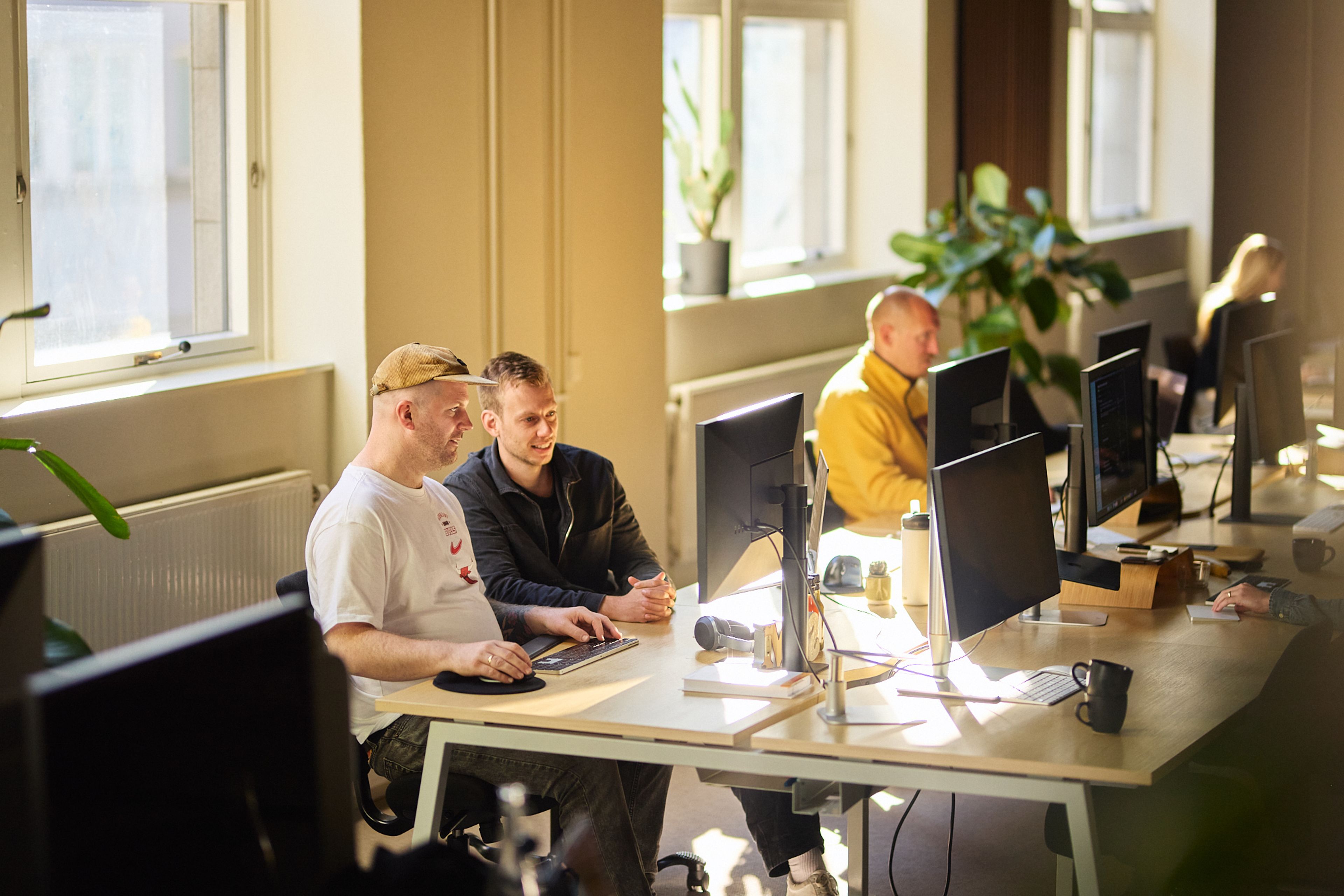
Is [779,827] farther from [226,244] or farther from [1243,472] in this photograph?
[226,244]

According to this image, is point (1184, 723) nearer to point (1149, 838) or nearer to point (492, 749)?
point (1149, 838)

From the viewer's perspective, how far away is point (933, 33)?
671cm

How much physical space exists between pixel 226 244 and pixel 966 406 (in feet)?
6.83

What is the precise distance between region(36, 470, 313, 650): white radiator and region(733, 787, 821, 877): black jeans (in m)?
1.46

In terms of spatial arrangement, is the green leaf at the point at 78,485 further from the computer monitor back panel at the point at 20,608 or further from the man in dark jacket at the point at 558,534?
the computer monitor back panel at the point at 20,608

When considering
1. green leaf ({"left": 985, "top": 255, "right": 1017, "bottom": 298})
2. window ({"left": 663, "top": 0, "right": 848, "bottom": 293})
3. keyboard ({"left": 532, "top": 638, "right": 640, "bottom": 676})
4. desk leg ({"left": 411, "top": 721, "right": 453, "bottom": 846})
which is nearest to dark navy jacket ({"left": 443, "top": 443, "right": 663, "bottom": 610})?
keyboard ({"left": 532, "top": 638, "right": 640, "bottom": 676})

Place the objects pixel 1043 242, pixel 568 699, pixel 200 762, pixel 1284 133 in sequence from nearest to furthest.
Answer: pixel 200 762, pixel 568 699, pixel 1043 242, pixel 1284 133

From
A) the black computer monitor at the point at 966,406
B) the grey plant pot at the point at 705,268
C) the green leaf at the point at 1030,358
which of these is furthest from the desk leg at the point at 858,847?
the green leaf at the point at 1030,358

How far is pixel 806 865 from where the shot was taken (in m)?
3.06

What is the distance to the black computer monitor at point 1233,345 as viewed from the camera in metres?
5.04

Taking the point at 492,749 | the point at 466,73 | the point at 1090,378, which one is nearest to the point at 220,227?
the point at 466,73

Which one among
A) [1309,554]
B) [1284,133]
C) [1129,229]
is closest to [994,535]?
[1309,554]

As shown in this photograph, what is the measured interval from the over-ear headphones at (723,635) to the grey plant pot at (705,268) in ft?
9.51

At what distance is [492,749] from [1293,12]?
29.0ft
